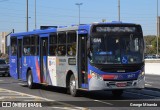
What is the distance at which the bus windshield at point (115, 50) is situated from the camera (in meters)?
15.9

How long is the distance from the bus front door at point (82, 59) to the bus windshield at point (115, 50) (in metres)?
0.72

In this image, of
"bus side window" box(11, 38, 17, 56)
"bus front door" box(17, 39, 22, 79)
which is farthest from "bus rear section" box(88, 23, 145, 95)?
"bus side window" box(11, 38, 17, 56)

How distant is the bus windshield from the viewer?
52.0ft

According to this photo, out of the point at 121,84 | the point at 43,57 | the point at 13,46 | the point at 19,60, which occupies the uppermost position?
the point at 13,46

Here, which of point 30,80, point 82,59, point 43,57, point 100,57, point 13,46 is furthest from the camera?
point 13,46

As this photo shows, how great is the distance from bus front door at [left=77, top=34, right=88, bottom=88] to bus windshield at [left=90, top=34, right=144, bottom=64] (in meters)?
0.72

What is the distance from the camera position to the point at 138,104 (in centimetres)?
1434

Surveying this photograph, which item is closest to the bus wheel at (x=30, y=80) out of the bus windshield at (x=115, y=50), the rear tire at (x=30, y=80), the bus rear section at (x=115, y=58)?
the rear tire at (x=30, y=80)

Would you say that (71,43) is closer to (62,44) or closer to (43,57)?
(62,44)

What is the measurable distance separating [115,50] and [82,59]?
1.54 metres

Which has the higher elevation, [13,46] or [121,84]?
[13,46]

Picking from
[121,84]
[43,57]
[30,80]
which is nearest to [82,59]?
[121,84]

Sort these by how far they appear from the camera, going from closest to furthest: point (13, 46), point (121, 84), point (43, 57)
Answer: point (121, 84) < point (43, 57) < point (13, 46)

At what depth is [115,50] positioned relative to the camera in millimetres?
15945
